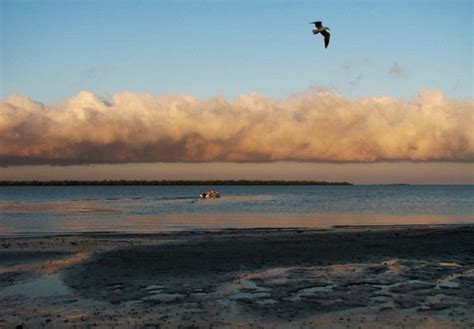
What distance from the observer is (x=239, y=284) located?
48.6 ft

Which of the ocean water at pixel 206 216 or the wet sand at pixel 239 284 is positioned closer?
the wet sand at pixel 239 284

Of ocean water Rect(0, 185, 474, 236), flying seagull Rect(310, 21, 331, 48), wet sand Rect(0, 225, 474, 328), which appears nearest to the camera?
wet sand Rect(0, 225, 474, 328)

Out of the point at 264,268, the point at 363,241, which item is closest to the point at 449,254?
the point at 363,241

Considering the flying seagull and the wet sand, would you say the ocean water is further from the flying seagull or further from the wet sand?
the flying seagull

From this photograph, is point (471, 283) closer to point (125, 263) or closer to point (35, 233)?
point (125, 263)

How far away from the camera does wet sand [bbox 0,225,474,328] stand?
37.0 ft

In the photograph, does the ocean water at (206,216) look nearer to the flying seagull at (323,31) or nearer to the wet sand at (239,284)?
the wet sand at (239,284)

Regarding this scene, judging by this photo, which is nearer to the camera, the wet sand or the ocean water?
the wet sand

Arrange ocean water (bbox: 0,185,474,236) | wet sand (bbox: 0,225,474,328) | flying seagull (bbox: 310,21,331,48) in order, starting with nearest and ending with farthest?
wet sand (bbox: 0,225,474,328), flying seagull (bbox: 310,21,331,48), ocean water (bbox: 0,185,474,236)

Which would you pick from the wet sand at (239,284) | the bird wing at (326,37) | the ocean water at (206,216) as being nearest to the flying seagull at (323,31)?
the bird wing at (326,37)

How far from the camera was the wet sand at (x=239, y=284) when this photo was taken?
1128 centimetres

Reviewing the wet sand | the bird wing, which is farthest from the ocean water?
the bird wing

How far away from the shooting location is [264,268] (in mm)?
17516

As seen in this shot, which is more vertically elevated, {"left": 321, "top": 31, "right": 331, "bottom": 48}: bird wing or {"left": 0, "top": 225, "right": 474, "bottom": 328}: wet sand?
{"left": 321, "top": 31, "right": 331, "bottom": 48}: bird wing
